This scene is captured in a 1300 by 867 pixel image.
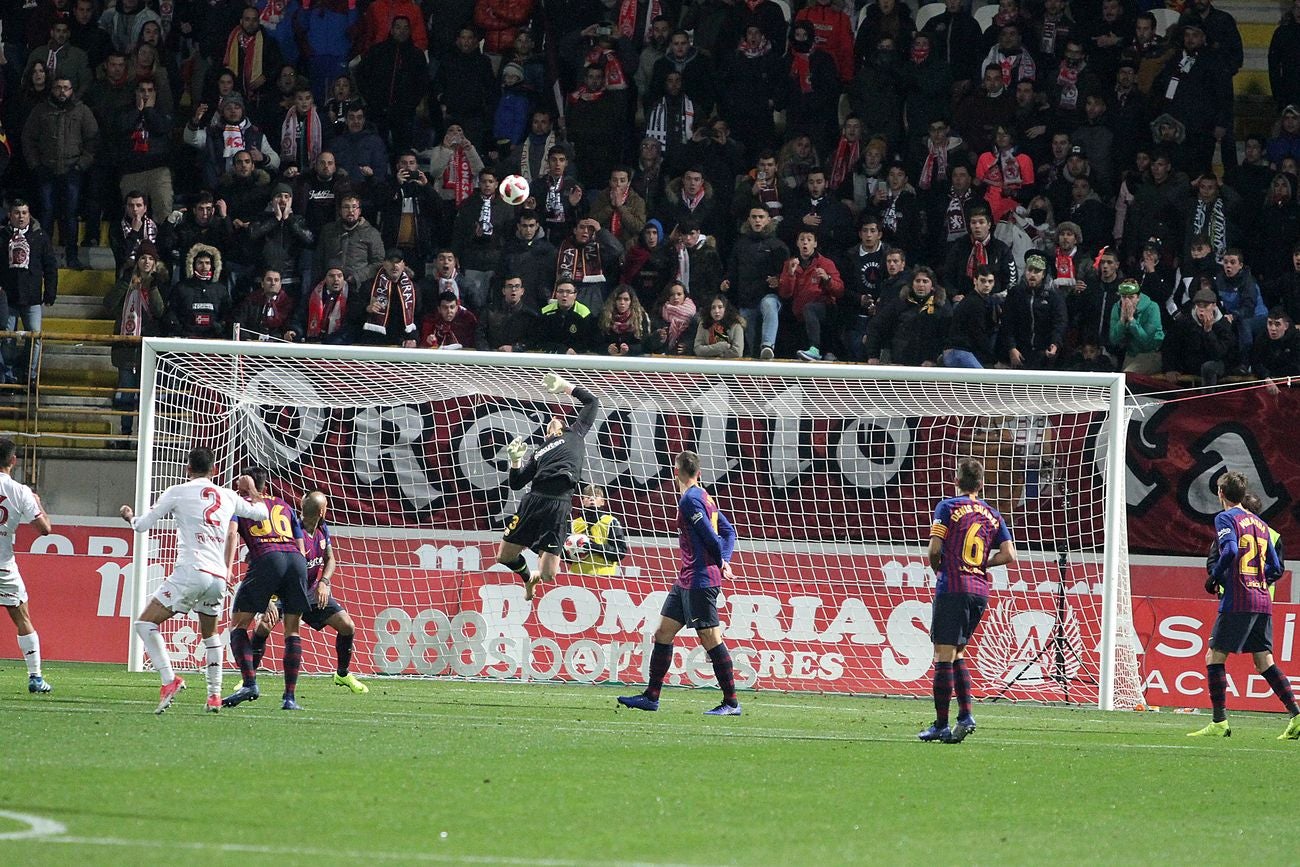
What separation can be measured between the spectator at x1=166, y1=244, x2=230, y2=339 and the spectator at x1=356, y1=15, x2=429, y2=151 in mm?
3348

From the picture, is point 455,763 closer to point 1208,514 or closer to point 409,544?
point 409,544

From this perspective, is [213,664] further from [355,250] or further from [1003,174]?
[1003,174]

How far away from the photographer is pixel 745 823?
7438 mm

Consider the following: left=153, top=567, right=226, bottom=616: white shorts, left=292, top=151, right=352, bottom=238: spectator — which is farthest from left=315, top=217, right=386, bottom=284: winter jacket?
left=153, top=567, right=226, bottom=616: white shorts

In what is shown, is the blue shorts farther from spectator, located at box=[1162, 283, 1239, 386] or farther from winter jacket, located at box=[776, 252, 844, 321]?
spectator, located at box=[1162, 283, 1239, 386]

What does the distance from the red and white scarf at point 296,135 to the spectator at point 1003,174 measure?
759 centimetres

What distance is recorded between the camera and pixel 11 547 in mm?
13148

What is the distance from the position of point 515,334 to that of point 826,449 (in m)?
3.50

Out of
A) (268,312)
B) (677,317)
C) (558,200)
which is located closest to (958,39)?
(558,200)

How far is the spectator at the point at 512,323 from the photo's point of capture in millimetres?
18219

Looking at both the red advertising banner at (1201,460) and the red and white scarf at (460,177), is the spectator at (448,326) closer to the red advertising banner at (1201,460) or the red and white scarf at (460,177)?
the red and white scarf at (460,177)

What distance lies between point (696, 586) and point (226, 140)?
1016 centimetres

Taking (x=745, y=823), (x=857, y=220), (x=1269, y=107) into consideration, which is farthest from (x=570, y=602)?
(x=1269, y=107)

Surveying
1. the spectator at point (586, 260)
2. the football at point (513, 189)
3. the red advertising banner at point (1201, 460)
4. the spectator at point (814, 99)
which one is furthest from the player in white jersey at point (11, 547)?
the spectator at point (814, 99)
